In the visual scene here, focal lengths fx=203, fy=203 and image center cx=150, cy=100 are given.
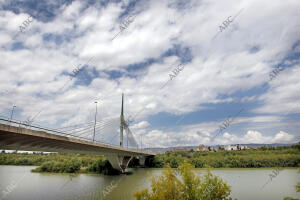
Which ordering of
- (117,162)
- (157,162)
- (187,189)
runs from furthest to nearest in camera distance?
(157,162) → (117,162) → (187,189)

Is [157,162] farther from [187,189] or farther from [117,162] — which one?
[187,189]

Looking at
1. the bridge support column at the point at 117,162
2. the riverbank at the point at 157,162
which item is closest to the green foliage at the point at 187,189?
the riverbank at the point at 157,162

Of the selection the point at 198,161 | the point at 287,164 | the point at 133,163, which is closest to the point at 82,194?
the point at 198,161

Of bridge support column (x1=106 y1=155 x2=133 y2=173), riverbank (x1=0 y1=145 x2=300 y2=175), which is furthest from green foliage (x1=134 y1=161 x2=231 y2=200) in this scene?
bridge support column (x1=106 y1=155 x2=133 y2=173)

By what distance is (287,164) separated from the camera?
198 ft

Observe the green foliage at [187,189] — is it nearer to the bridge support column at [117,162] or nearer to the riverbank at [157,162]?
the riverbank at [157,162]

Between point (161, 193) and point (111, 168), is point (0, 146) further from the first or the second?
point (111, 168)

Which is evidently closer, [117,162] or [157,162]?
[117,162]

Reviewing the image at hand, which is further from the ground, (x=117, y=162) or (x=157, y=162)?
(x=117, y=162)

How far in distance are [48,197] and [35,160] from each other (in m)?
62.1

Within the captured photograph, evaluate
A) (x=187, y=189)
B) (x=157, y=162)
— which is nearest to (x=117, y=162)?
(x=157, y=162)

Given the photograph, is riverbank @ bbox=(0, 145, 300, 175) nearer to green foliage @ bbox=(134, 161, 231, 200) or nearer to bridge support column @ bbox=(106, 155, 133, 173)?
bridge support column @ bbox=(106, 155, 133, 173)

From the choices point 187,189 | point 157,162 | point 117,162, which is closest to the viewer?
point 187,189

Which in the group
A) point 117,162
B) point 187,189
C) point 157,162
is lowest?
point 157,162
